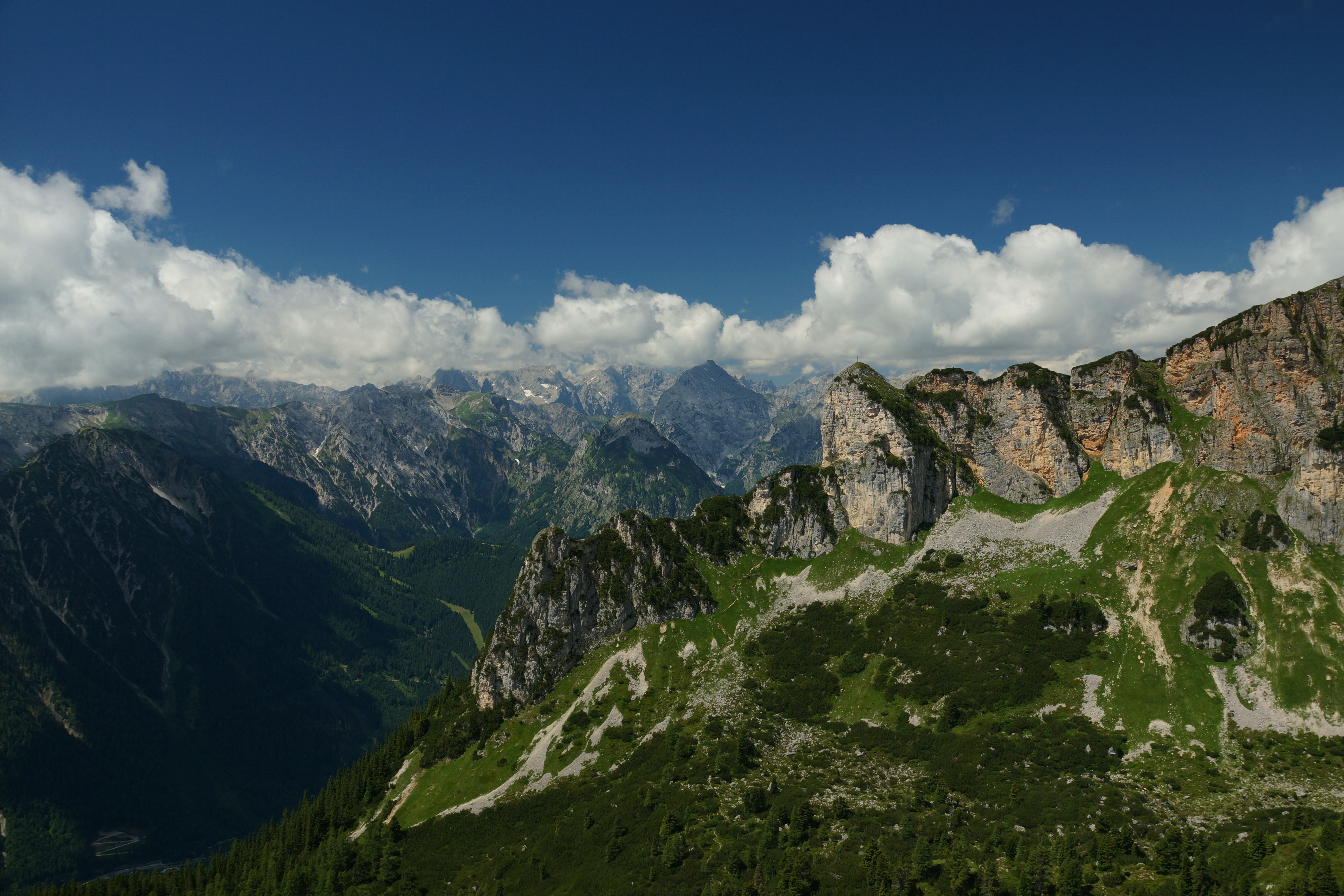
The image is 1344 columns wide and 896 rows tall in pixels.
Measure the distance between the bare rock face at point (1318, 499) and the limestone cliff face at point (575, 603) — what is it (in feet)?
457

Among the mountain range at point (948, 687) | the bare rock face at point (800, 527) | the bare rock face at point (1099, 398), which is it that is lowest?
the mountain range at point (948, 687)

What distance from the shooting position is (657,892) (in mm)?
96062

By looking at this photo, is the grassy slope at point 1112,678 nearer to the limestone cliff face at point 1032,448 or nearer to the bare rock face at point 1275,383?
the limestone cliff face at point 1032,448

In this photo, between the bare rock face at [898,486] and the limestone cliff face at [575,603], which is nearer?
the limestone cliff face at [575,603]

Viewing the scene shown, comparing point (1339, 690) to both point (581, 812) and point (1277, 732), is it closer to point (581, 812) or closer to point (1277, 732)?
point (1277, 732)

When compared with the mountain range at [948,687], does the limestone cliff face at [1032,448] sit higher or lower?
higher

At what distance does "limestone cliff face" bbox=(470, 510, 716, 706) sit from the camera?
174 meters

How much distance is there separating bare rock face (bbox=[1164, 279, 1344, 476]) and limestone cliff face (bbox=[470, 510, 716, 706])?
466 ft

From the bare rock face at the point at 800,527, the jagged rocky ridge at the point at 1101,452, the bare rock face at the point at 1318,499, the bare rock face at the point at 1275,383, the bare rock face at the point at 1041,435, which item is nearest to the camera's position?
the bare rock face at the point at 1318,499

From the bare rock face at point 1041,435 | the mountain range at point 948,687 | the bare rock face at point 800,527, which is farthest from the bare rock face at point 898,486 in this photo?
the bare rock face at point 1041,435

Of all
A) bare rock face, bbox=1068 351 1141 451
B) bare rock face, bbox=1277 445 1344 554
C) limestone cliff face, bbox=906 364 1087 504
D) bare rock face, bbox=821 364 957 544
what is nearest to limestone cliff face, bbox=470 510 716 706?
bare rock face, bbox=821 364 957 544

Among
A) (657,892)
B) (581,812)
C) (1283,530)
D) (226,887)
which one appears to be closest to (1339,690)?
(1283,530)

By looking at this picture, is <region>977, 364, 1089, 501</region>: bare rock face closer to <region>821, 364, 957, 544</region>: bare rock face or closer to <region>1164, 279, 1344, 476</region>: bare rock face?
<region>821, 364, 957, 544</region>: bare rock face

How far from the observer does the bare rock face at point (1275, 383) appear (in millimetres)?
144625
